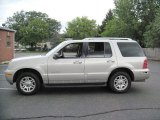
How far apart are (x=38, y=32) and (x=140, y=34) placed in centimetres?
4112

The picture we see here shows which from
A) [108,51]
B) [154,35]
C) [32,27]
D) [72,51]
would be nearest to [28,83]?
[72,51]

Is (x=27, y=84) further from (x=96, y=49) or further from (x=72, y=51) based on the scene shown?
(x=96, y=49)

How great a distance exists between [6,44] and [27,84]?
18.7m

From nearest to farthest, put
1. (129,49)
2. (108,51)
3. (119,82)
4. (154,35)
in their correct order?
(119,82), (108,51), (129,49), (154,35)

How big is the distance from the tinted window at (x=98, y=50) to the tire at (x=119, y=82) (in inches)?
28.7

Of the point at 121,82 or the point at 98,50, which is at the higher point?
the point at 98,50

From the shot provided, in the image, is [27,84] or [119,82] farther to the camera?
[119,82]

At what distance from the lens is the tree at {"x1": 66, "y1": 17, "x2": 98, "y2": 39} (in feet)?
279

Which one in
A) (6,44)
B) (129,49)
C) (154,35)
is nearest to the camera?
(129,49)

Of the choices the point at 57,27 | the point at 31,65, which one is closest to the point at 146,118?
the point at 31,65

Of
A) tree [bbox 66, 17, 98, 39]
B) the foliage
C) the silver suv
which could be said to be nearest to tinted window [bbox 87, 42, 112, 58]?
the silver suv

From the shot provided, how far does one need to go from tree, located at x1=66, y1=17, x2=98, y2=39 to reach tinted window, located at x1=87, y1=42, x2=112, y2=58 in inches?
2932

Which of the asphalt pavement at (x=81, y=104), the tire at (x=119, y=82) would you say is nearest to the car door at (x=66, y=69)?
the asphalt pavement at (x=81, y=104)

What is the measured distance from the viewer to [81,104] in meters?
8.06
